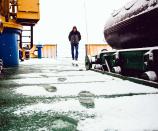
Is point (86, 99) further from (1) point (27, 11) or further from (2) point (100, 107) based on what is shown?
(1) point (27, 11)

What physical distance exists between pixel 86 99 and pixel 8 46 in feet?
14.8

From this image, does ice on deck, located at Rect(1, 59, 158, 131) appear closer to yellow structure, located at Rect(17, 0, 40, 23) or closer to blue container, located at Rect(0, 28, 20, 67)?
blue container, located at Rect(0, 28, 20, 67)

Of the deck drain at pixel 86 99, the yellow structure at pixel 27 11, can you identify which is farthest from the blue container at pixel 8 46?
the deck drain at pixel 86 99

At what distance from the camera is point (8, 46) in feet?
20.4

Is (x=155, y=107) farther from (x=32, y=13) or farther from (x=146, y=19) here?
(x=32, y=13)

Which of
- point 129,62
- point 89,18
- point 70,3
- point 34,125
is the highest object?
point 70,3

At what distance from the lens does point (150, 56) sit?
274cm

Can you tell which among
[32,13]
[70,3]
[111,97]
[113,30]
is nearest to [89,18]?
[70,3]

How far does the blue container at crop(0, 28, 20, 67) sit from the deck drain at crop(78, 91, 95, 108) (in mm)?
4181

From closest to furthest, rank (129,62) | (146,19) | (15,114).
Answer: (15,114), (146,19), (129,62)

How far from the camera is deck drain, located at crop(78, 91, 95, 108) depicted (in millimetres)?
1913

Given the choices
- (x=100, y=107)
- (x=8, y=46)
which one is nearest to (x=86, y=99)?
(x=100, y=107)

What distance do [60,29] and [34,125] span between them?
30248 mm

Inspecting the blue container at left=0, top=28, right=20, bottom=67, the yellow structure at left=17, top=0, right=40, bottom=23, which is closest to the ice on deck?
the blue container at left=0, top=28, right=20, bottom=67
